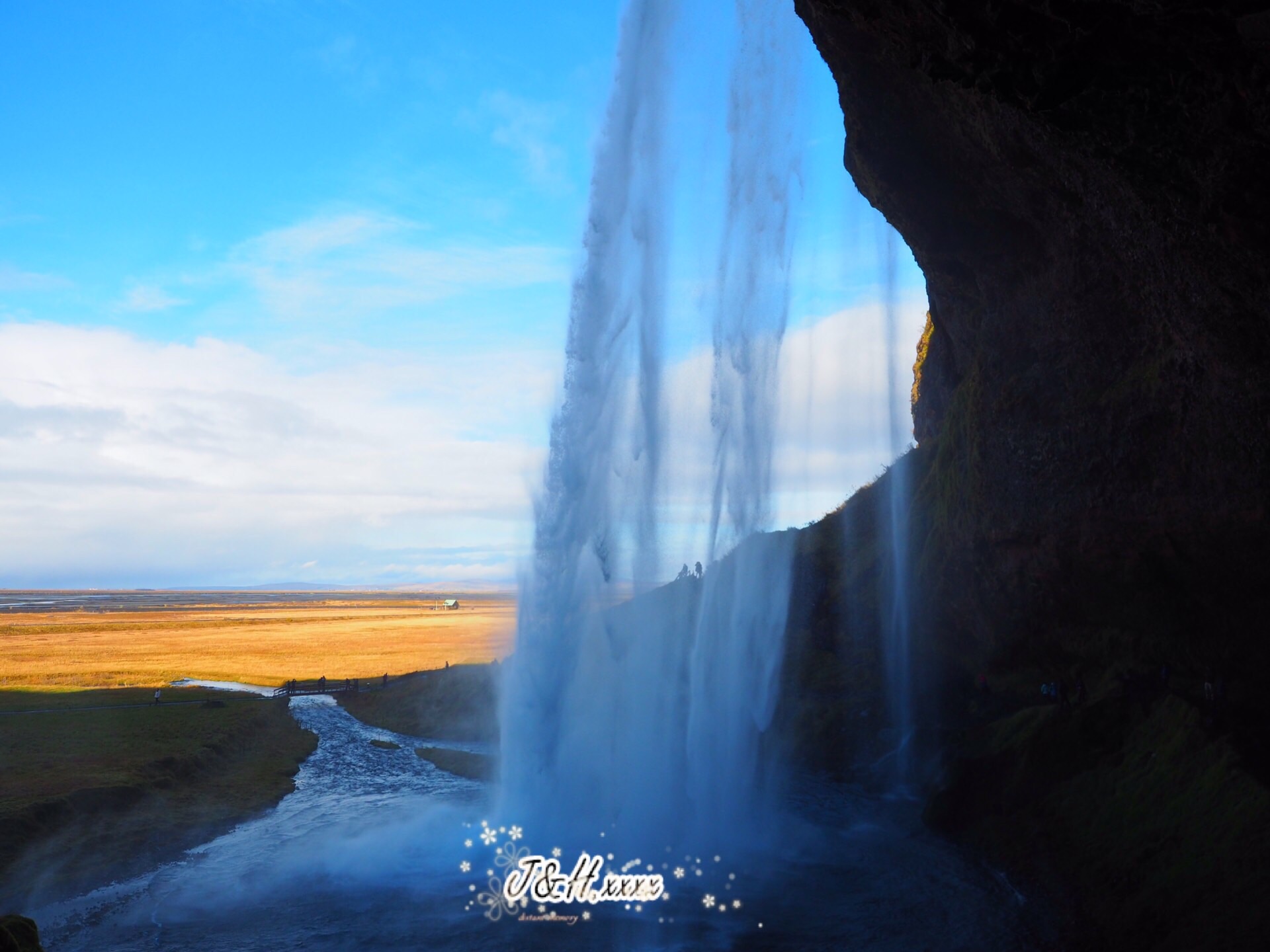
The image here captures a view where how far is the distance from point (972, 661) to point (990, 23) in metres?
26.8

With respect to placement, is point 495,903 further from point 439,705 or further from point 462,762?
point 439,705

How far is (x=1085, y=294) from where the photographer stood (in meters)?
23.5

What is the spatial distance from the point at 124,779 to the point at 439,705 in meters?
20.9

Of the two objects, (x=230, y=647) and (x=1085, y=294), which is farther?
(x=230, y=647)

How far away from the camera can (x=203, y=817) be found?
2694 centimetres

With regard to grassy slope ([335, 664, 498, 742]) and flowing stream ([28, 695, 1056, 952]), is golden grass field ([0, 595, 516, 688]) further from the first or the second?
flowing stream ([28, 695, 1056, 952])

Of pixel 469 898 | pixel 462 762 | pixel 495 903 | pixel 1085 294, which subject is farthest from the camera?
pixel 462 762

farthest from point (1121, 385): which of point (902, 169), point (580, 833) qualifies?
point (580, 833)

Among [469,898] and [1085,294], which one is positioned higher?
[1085,294]

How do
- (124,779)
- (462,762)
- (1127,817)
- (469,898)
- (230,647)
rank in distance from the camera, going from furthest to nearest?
(230,647), (462,762), (124,779), (1127,817), (469,898)

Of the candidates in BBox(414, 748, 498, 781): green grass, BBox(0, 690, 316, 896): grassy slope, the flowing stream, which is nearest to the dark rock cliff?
the flowing stream

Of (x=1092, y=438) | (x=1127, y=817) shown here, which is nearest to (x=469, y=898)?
(x=1127, y=817)

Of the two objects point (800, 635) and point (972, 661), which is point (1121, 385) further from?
point (800, 635)

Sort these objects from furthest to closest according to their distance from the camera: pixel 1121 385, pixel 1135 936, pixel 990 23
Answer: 1. pixel 1121 385
2. pixel 1135 936
3. pixel 990 23
